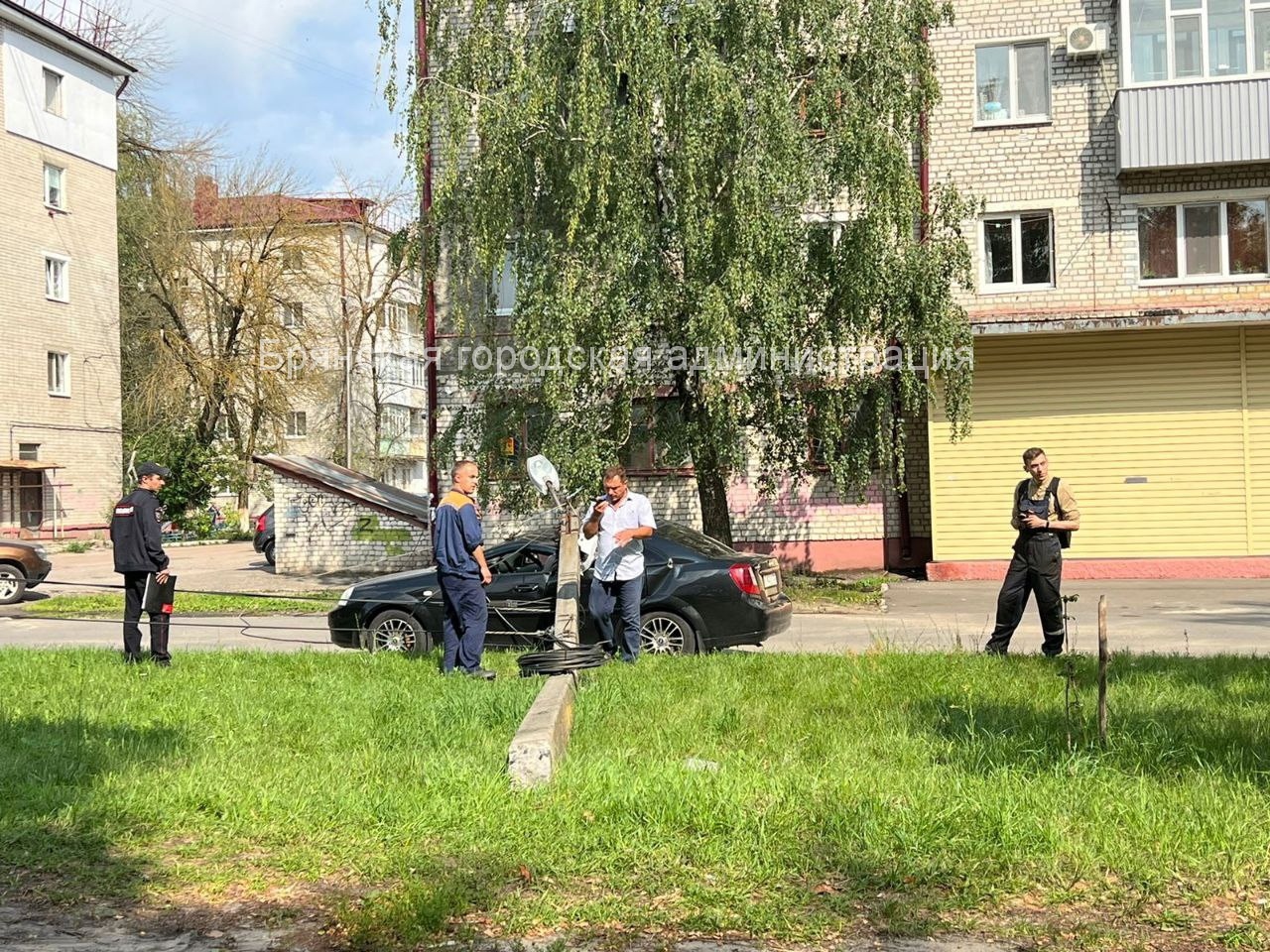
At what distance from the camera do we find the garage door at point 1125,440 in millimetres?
21844

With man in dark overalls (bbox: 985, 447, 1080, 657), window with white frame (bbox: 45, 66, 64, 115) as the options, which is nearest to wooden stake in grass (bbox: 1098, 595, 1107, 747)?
man in dark overalls (bbox: 985, 447, 1080, 657)

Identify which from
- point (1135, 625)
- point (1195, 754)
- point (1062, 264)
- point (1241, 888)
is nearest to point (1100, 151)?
point (1062, 264)

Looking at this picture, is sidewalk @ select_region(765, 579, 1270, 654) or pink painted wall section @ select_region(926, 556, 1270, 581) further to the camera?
pink painted wall section @ select_region(926, 556, 1270, 581)

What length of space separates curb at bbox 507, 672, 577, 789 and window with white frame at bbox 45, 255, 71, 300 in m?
35.4

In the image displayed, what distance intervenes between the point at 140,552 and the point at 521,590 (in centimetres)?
359

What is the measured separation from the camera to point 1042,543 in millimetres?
10273

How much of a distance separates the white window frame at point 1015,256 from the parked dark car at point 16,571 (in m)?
17.0

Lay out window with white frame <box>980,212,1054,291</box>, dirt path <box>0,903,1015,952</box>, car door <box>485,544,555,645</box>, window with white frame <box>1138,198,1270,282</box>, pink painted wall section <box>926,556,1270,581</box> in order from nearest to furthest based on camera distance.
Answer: dirt path <box>0,903,1015,952</box>, car door <box>485,544,555,645</box>, pink painted wall section <box>926,556,1270,581</box>, window with white frame <box>1138,198,1270,282</box>, window with white frame <box>980,212,1054,291</box>

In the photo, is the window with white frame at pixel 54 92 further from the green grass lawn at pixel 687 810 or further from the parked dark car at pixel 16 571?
the green grass lawn at pixel 687 810

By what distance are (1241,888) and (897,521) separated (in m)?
18.9

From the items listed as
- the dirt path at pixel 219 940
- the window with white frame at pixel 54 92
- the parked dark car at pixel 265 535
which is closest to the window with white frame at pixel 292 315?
the window with white frame at pixel 54 92

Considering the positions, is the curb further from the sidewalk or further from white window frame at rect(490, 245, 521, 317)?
white window frame at rect(490, 245, 521, 317)

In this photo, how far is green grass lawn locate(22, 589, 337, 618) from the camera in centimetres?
1895

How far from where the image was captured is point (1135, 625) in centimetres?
1532
